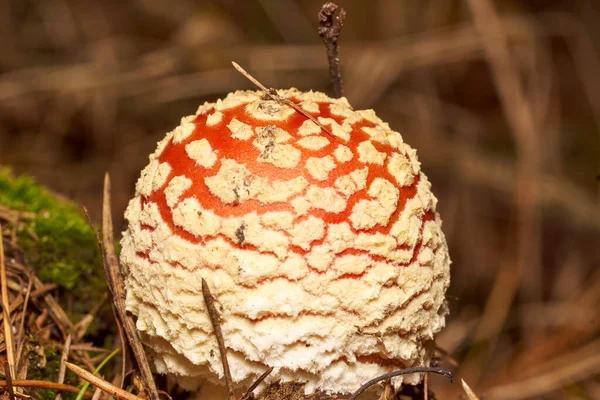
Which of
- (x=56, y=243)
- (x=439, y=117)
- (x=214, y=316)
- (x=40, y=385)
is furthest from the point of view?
(x=439, y=117)

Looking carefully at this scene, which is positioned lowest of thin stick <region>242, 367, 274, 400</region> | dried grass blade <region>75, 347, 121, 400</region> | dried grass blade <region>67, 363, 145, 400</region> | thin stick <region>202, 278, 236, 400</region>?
dried grass blade <region>75, 347, 121, 400</region>

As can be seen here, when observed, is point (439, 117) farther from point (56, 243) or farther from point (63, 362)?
point (63, 362)

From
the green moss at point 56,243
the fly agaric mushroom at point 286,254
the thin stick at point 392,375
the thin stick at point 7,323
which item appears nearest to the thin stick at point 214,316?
the fly agaric mushroom at point 286,254

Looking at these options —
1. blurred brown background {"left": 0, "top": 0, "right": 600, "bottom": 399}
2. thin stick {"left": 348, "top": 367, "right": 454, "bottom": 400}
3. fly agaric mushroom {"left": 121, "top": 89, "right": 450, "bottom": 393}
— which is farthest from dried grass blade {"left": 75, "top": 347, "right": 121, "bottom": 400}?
blurred brown background {"left": 0, "top": 0, "right": 600, "bottom": 399}

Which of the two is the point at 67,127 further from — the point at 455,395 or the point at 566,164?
the point at 566,164

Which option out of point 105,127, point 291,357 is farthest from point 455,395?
point 105,127

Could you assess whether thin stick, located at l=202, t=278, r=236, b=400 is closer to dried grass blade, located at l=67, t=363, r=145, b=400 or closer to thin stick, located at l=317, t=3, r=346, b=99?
dried grass blade, located at l=67, t=363, r=145, b=400

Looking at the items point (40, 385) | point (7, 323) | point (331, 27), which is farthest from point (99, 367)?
point (331, 27)
